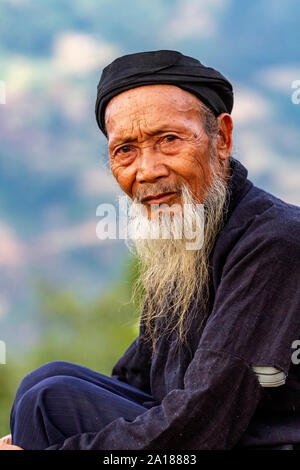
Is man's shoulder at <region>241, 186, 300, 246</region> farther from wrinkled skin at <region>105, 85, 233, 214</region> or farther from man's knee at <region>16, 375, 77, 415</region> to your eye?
man's knee at <region>16, 375, 77, 415</region>

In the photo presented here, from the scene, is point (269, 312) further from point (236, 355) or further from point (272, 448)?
point (272, 448)

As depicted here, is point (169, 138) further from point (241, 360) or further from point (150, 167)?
point (241, 360)

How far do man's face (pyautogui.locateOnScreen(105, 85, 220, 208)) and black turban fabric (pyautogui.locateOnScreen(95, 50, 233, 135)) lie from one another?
0.12 ft

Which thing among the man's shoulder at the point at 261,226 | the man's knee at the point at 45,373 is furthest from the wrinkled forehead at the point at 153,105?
the man's knee at the point at 45,373

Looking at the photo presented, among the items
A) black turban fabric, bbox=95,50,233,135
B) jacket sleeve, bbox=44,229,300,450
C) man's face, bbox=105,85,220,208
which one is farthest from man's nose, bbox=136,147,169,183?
jacket sleeve, bbox=44,229,300,450

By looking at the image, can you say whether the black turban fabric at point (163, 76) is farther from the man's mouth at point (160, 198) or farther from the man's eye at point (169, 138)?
the man's mouth at point (160, 198)

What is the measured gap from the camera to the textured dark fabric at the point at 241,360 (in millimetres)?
2455

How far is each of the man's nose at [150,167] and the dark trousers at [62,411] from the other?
38.5 inches

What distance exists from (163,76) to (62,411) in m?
1.60

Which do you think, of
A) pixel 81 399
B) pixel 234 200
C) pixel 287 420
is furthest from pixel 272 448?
pixel 234 200

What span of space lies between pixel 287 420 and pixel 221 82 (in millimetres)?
1646

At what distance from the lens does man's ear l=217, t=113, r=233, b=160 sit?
3.27 m
